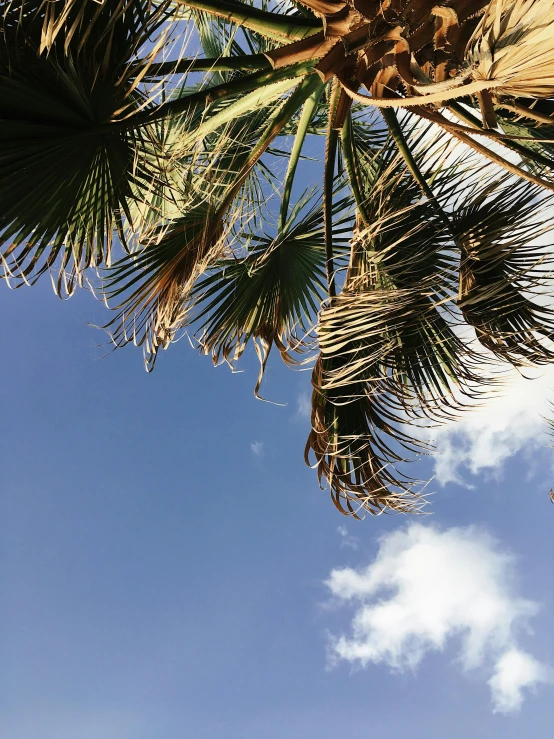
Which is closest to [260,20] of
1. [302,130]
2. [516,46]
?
[302,130]

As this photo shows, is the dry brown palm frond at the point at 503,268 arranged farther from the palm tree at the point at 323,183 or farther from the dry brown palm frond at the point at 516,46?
the dry brown palm frond at the point at 516,46

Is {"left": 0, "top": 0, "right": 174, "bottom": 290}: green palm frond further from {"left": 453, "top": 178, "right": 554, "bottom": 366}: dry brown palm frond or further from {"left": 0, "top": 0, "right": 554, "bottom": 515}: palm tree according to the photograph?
{"left": 453, "top": 178, "right": 554, "bottom": 366}: dry brown palm frond

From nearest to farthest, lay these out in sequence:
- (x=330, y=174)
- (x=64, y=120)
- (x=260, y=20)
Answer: (x=64, y=120)
(x=260, y=20)
(x=330, y=174)

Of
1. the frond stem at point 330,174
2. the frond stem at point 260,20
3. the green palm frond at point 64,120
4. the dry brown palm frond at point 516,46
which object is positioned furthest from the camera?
the frond stem at point 330,174

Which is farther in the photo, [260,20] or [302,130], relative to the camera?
[302,130]

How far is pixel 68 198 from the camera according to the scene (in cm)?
230

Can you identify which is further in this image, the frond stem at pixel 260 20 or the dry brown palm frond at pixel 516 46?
the frond stem at pixel 260 20

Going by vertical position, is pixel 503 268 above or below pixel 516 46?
above

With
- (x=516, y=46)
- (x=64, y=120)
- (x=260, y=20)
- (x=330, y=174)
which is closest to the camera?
(x=516, y=46)

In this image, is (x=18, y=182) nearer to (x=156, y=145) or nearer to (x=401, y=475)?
(x=156, y=145)

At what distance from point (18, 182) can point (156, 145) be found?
52cm

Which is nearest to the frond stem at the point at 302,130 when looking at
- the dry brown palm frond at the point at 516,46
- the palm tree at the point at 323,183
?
the palm tree at the point at 323,183

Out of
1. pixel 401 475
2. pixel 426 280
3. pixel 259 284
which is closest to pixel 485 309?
pixel 426 280

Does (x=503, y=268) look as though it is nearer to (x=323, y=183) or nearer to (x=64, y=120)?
(x=323, y=183)
